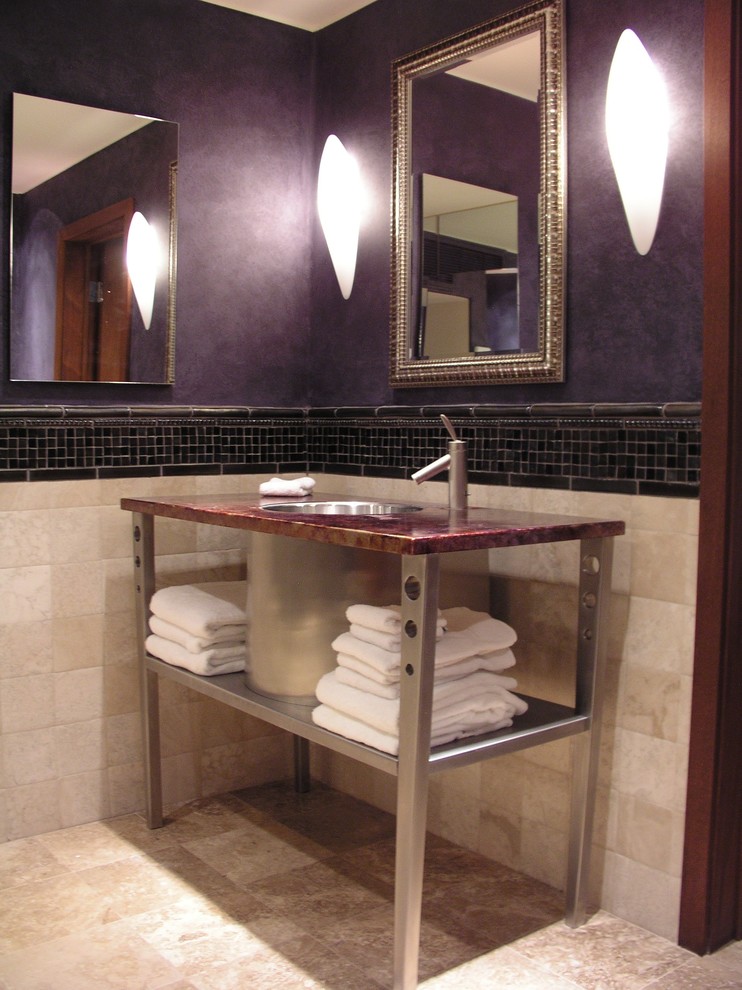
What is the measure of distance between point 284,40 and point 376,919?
2.37 meters

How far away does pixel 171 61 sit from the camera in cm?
265

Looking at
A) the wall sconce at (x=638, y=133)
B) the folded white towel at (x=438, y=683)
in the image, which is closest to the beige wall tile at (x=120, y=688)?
the folded white towel at (x=438, y=683)

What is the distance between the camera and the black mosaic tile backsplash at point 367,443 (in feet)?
6.55

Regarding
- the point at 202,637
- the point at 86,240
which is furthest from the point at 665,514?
the point at 86,240

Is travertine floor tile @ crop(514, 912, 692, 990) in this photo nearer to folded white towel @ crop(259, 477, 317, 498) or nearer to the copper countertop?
the copper countertop

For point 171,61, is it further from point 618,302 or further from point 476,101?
point 618,302

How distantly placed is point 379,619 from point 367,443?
105 cm

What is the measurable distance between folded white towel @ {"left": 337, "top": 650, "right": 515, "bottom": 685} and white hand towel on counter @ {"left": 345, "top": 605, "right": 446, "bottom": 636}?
2.7 inches

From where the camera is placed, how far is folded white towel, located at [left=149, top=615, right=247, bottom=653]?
2281mm

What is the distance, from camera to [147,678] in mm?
2508

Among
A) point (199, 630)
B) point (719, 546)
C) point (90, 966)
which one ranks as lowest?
point (90, 966)

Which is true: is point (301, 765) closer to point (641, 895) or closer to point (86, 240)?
point (641, 895)

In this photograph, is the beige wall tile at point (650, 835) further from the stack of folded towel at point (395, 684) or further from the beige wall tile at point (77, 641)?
the beige wall tile at point (77, 641)

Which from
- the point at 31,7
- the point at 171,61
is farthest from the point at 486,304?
the point at 31,7
